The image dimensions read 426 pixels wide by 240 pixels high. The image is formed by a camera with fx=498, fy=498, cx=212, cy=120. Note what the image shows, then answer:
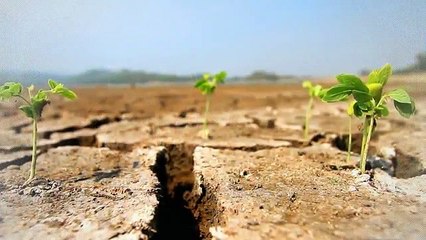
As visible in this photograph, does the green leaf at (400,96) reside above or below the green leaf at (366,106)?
above

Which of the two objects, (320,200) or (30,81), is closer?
(320,200)

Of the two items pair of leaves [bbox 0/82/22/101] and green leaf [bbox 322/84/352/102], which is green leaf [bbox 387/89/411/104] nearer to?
green leaf [bbox 322/84/352/102]

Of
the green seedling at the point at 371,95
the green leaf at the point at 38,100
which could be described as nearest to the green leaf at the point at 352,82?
the green seedling at the point at 371,95

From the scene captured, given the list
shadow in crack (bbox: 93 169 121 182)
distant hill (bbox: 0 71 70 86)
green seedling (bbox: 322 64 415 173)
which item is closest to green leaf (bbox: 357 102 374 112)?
green seedling (bbox: 322 64 415 173)

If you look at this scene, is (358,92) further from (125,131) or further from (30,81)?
(125,131)

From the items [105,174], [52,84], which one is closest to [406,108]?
[105,174]

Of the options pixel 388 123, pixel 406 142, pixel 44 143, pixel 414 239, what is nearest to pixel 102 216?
pixel 414 239

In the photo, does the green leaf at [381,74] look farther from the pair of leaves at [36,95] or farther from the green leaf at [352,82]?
the pair of leaves at [36,95]
